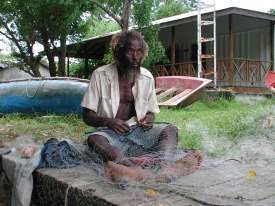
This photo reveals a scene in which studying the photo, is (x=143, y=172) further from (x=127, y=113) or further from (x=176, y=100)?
(x=176, y=100)

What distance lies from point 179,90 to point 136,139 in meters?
8.05

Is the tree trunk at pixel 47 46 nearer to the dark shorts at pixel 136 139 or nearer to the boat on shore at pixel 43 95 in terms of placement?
the boat on shore at pixel 43 95

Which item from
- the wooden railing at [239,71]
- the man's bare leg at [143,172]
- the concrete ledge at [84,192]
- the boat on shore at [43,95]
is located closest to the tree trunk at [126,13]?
the boat on shore at [43,95]

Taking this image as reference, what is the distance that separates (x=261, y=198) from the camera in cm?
268

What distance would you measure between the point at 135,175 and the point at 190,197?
485 mm

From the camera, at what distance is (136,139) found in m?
3.81

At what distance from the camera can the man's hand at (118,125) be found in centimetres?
365

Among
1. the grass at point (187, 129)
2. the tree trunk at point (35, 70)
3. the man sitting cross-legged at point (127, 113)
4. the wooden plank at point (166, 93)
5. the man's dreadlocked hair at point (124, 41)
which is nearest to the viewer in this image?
the man sitting cross-legged at point (127, 113)

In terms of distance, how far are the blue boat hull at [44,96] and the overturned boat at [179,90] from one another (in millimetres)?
2317

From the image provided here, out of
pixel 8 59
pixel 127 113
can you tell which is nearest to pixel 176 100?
pixel 127 113

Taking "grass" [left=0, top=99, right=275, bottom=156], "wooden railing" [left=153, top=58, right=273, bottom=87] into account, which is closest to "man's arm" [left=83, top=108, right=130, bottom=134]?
"grass" [left=0, top=99, right=275, bottom=156]

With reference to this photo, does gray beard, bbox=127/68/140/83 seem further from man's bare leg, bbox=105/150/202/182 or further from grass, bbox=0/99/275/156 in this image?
grass, bbox=0/99/275/156

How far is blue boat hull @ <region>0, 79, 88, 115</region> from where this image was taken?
862 cm

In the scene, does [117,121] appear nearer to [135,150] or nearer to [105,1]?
[135,150]
